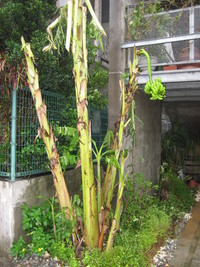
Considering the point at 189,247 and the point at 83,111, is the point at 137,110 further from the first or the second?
the point at 189,247

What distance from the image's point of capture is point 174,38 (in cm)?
414

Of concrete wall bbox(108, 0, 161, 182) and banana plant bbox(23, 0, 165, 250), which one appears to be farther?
concrete wall bbox(108, 0, 161, 182)

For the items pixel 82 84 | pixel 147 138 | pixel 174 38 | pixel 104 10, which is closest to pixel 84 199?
pixel 82 84

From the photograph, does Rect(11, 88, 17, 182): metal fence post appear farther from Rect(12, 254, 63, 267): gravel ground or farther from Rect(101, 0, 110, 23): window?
Rect(101, 0, 110, 23): window

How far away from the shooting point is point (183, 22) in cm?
421

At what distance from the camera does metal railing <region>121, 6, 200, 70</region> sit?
415cm

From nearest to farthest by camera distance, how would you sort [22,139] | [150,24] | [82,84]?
[82,84]
[22,139]
[150,24]

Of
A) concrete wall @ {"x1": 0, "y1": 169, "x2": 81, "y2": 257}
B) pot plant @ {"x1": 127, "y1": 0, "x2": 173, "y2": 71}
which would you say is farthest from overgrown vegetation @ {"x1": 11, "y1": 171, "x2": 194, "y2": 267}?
pot plant @ {"x1": 127, "y1": 0, "x2": 173, "y2": 71}

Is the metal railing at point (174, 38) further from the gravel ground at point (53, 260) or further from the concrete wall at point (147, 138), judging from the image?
the gravel ground at point (53, 260)

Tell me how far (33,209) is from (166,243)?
228 centimetres

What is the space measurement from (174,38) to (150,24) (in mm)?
582

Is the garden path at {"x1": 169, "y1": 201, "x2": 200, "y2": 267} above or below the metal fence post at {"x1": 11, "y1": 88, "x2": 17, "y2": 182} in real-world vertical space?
below

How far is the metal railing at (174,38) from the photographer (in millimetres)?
4148

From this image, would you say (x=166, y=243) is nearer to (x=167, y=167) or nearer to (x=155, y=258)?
(x=155, y=258)
